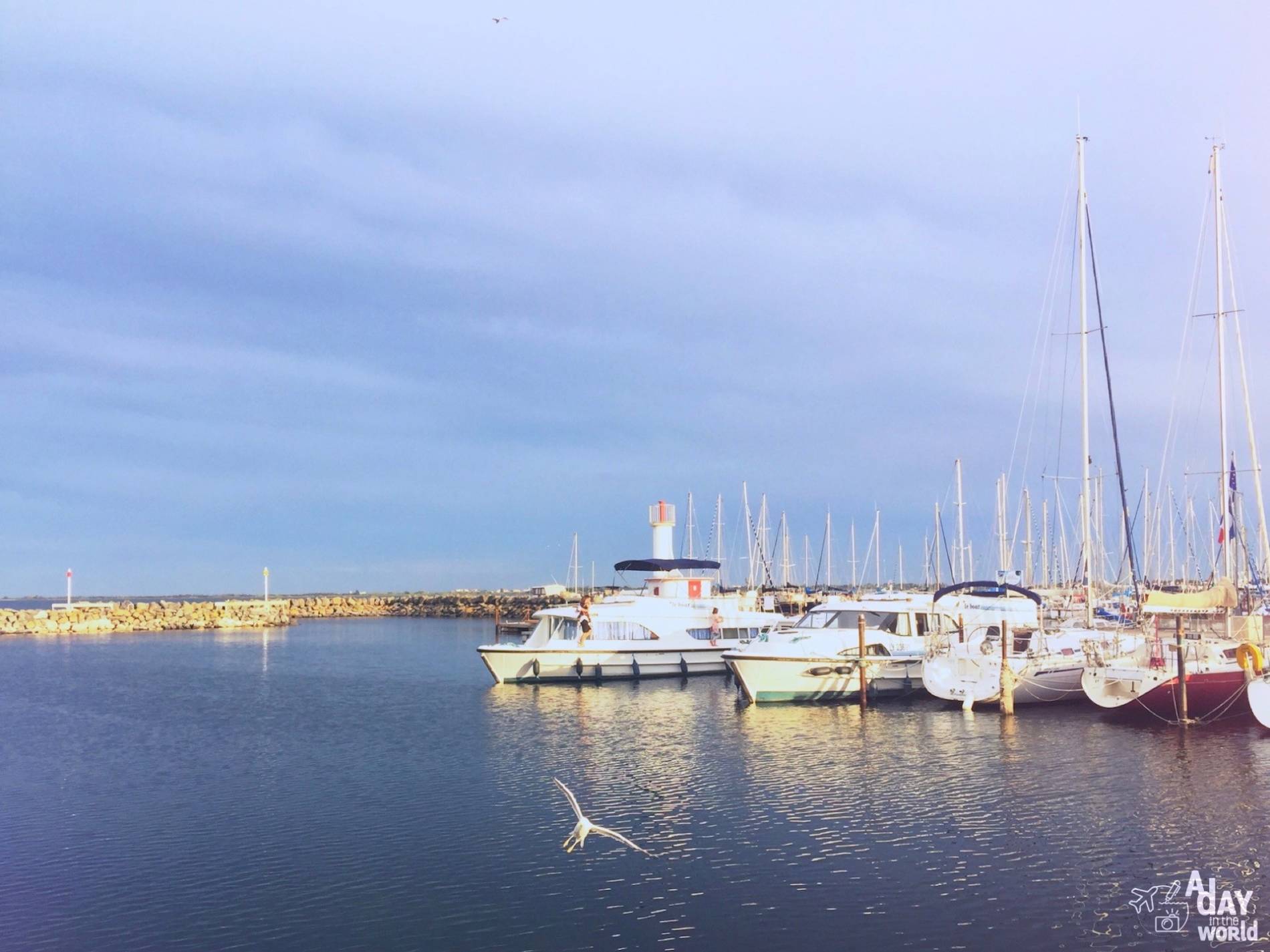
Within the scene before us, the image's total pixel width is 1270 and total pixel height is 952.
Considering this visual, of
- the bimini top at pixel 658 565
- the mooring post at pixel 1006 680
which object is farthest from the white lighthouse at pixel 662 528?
the mooring post at pixel 1006 680

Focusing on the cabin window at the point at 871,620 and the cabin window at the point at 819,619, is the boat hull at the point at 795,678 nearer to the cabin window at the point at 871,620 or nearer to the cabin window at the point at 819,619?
the cabin window at the point at 871,620

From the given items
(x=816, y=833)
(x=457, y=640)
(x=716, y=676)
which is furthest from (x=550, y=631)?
(x=457, y=640)

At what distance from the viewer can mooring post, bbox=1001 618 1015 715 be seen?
32.8 metres

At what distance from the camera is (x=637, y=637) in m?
44.4

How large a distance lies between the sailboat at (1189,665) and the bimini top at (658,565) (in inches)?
804

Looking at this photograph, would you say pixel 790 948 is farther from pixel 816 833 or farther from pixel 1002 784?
pixel 1002 784

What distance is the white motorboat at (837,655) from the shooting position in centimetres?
3534

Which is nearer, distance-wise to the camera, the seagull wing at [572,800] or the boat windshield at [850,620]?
the seagull wing at [572,800]

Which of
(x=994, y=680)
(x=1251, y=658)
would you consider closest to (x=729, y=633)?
(x=994, y=680)

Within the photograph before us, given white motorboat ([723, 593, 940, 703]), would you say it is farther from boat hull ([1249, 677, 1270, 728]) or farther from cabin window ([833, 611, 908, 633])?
boat hull ([1249, 677, 1270, 728])

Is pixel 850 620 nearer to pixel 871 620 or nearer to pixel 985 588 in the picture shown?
pixel 871 620

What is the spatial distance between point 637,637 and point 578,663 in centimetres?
324

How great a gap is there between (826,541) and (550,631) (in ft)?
217

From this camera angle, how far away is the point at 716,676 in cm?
4538
